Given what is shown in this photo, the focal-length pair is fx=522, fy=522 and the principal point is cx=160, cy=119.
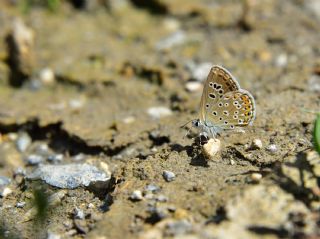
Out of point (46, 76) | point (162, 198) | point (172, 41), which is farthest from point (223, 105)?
point (46, 76)

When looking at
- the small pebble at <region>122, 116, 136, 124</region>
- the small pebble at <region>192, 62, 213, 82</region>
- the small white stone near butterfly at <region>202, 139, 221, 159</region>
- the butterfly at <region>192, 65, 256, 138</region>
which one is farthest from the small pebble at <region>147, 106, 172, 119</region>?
the small white stone near butterfly at <region>202, 139, 221, 159</region>

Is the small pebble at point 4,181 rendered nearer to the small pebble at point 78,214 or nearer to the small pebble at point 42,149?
the small pebble at point 42,149

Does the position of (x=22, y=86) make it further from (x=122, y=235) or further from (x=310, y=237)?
(x=310, y=237)

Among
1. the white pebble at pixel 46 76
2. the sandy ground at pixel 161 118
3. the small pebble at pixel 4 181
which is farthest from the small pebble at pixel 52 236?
the white pebble at pixel 46 76

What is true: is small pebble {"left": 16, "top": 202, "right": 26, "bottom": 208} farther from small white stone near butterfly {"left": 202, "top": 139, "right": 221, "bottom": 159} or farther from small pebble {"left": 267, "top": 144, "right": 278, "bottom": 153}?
small pebble {"left": 267, "top": 144, "right": 278, "bottom": 153}

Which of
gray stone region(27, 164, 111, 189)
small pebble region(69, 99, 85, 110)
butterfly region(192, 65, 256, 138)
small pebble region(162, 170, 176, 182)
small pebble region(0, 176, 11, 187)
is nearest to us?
small pebble region(162, 170, 176, 182)

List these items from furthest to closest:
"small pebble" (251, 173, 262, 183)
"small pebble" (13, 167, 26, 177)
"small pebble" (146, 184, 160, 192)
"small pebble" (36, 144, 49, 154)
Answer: "small pebble" (36, 144, 49, 154)
"small pebble" (13, 167, 26, 177)
"small pebble" (146, 184, 160, 192)
"small pebble" (251, 173, 262, 183)
